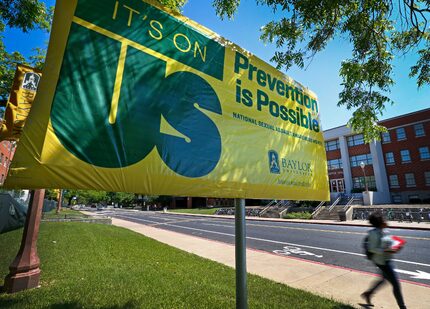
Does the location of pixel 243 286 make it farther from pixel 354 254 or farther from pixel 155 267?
pixel 354 254

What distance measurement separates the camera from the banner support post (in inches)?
193

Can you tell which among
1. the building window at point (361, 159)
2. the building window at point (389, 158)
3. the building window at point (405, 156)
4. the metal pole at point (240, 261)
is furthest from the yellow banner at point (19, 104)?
the building window at point (389, 158)

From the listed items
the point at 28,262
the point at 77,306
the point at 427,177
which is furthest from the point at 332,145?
the point at 77,306

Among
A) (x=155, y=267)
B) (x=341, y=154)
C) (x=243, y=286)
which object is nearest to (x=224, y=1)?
(x=243, y=286)

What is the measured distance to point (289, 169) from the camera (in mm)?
3195

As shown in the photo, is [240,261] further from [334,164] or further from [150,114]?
[334,164]

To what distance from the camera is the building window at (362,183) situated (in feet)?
121

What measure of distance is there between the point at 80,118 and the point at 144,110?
486mm

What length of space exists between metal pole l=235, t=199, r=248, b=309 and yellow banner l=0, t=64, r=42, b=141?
2.25m

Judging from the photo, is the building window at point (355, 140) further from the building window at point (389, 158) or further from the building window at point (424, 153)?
the building window at point (424, 153)

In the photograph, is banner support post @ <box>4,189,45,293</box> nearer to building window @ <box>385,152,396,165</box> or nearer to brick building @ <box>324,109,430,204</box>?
brick building @ <box>324,109,430,204</box>

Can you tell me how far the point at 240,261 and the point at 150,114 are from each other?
1.56 meters

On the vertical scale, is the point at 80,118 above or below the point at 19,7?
below

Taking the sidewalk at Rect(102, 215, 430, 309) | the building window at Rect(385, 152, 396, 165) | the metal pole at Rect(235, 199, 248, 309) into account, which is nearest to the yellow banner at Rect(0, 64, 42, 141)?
the metal pole at Rect(235, 199, 248, 309)
